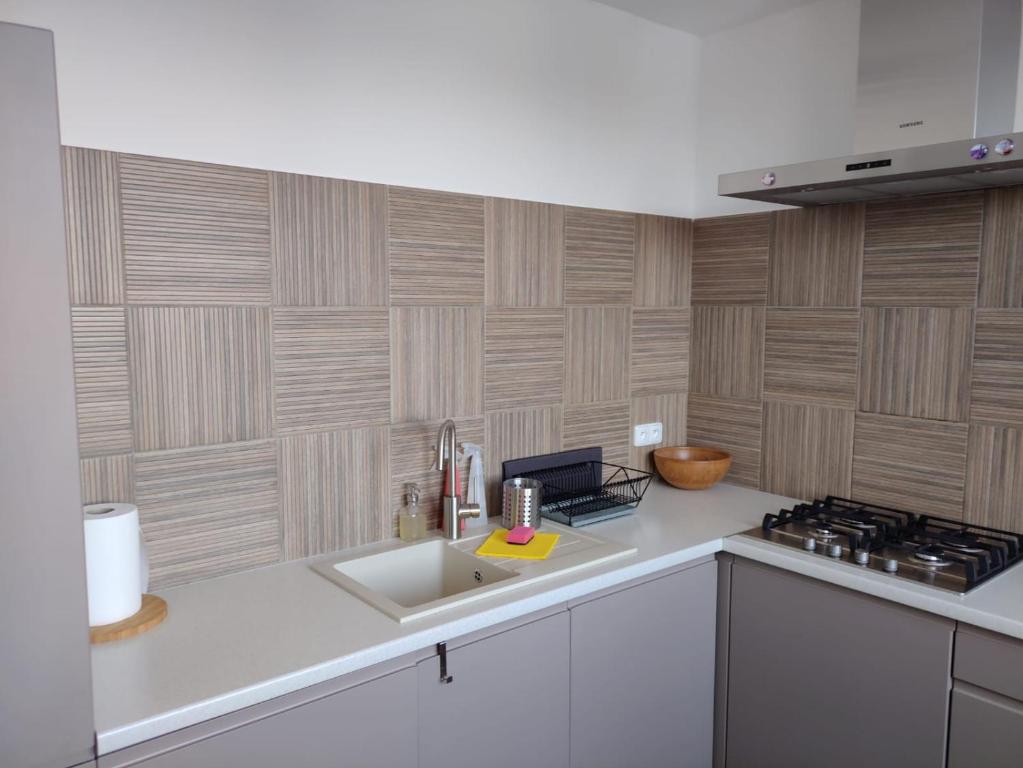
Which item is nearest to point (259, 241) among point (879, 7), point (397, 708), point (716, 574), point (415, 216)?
point (415, 216)

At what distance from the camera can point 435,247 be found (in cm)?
207

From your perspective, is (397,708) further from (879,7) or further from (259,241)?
(879,7)

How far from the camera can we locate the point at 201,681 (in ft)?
4.17

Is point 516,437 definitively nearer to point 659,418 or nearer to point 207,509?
point 659,418

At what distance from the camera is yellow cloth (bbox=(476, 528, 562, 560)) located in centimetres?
190

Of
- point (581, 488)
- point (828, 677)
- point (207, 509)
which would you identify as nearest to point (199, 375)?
point (207, 509)

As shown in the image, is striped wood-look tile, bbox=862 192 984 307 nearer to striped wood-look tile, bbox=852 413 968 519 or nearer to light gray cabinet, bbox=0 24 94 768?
striped wood-look tile, bbox=852 413 968 519

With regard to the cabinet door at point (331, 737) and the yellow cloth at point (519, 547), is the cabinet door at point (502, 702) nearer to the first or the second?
the cabinet door at point (331, 737)

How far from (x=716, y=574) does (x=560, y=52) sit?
1682 millimetres

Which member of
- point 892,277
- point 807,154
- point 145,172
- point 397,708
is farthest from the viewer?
point 807,154

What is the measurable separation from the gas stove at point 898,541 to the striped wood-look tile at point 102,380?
1656 mm

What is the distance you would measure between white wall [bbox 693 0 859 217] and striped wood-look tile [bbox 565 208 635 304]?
449 millimetres

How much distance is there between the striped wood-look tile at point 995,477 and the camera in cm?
203

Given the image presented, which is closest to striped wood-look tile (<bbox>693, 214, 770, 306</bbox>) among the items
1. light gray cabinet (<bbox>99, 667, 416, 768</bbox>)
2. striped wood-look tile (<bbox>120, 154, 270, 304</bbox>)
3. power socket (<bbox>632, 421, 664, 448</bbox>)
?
power socket (<bbox>632, 421, 664, 448</bbox>)
